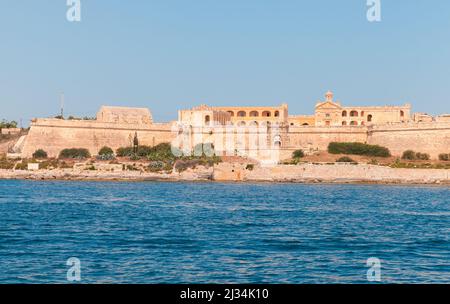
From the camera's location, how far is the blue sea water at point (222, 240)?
13281 mm

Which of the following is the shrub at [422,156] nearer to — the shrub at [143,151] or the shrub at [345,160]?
the shrub at [345,160]

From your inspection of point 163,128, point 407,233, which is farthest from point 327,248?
point 163,128

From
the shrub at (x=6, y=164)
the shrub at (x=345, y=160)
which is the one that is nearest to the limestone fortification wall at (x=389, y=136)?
the shrub at (x=345, y=160)

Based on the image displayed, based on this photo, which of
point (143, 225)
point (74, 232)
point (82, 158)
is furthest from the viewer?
point (82, 158)

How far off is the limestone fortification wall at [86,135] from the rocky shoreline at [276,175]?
8.62 m

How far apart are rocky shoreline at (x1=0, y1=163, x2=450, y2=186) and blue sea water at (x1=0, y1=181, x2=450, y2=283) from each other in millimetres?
20039

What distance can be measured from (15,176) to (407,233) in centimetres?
4464

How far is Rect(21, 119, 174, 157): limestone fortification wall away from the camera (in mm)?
68062

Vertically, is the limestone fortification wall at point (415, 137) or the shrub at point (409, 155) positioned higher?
the limestone fortification wall at point (415, 137)

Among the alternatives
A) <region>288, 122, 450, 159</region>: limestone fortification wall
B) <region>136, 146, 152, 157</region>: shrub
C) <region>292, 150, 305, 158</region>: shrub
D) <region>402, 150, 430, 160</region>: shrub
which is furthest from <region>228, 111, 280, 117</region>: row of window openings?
<region>402, 150, 430, 160</region>: shrub

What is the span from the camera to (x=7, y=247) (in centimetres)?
1692

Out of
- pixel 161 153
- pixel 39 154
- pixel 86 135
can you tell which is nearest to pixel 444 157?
pixel 161 153

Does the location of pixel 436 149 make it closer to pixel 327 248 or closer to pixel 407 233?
pixel 407 233

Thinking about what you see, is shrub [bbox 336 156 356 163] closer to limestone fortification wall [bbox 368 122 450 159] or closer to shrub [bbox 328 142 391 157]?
shrub [bbox 328 142 391 157]
